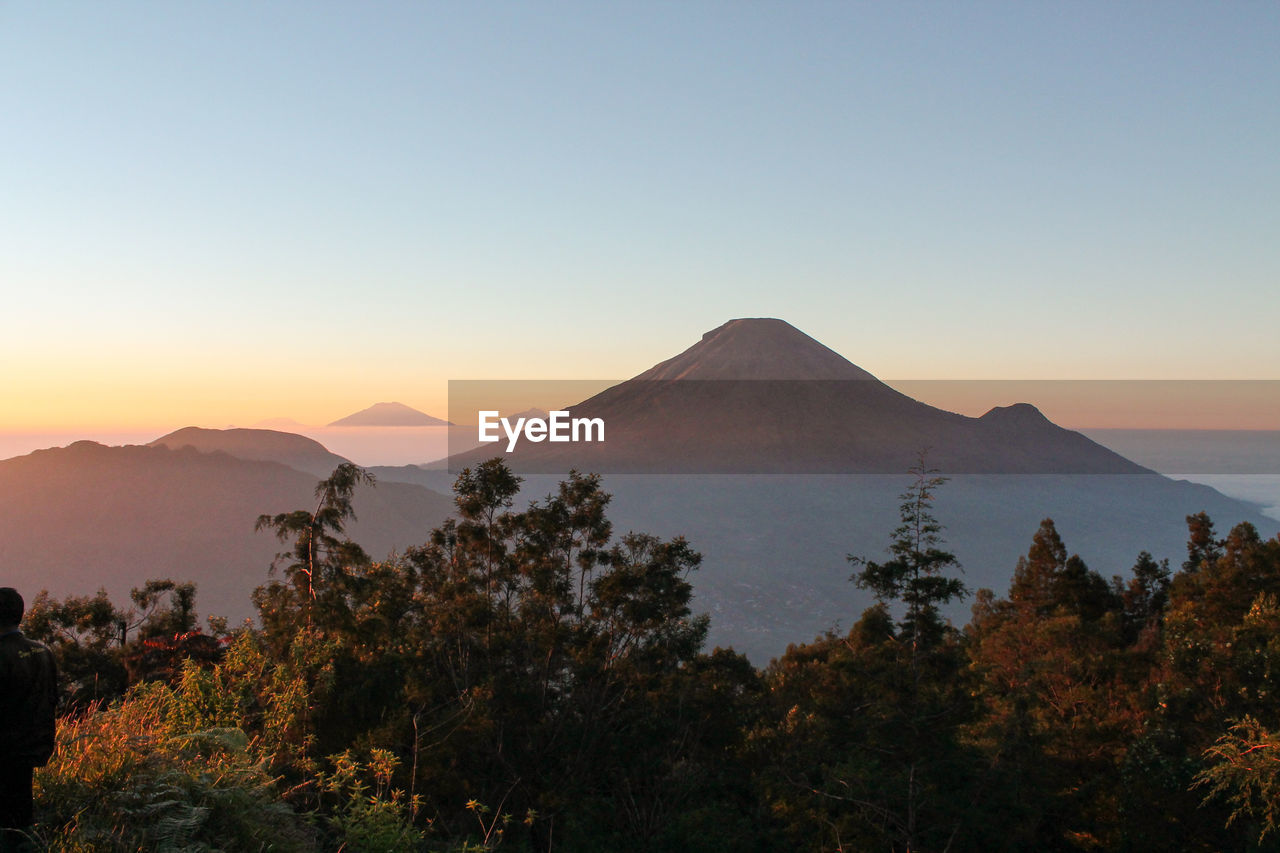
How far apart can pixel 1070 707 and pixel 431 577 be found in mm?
19990

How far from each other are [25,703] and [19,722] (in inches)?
4.9

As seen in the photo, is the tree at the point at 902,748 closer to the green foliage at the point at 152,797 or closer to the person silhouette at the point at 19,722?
the green foliage at the point at 152,797

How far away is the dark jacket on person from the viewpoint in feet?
17.7

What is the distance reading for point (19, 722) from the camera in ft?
17.9

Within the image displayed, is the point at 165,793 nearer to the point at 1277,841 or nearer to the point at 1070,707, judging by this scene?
the point at 1277,841

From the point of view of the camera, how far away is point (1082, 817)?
2247 centimetres

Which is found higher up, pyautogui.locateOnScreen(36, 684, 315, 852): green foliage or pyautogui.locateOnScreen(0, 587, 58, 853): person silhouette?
pyautogui.locateOnScreen(0, 587, 58, 853): person silhouette

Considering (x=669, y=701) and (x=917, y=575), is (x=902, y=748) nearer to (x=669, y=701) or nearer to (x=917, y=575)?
(x=917, y=575)

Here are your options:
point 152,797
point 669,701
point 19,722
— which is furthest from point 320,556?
point 19,722

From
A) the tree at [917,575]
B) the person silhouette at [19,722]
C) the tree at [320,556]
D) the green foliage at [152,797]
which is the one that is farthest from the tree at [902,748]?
the person silhouette at [19,722]

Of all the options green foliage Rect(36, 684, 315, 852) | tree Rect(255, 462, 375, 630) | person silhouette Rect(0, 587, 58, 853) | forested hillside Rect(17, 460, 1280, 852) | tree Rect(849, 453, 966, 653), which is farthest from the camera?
tree Rect(849, 453, 966, 653)

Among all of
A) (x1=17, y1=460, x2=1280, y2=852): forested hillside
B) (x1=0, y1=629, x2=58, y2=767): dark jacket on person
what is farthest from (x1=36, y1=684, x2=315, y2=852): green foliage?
(x1=17, y1=460, x2=1280, y2=852): forested hillside

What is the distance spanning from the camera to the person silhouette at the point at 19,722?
5.33 m

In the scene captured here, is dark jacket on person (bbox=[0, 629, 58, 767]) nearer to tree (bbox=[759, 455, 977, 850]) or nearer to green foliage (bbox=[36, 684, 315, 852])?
green foliage (bbox=[36, 684, 315, 852])
